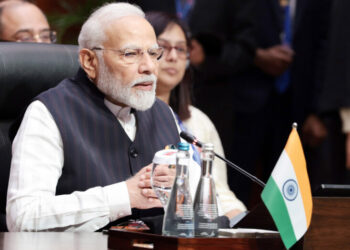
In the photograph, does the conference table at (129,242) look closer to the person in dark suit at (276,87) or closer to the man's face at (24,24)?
the man's face at (24,24)

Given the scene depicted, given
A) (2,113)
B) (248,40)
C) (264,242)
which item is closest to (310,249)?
(264,242)

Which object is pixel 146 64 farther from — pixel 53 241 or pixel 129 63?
pixel 53 241

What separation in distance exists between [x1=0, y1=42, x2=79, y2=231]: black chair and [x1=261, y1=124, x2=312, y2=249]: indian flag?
1049 millimetres

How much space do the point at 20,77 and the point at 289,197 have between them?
3.82 ft

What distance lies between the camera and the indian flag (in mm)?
1641

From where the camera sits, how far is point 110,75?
8.07ft

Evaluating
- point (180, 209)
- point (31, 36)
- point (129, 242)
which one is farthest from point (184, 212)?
point (31, 36)

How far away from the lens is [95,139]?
7.83 feet

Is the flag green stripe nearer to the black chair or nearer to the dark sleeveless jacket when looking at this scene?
the dark sleeveless jacket

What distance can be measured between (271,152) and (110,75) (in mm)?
2011

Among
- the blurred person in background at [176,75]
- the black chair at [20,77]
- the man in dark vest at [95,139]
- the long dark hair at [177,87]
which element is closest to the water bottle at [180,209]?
the man in dark vest at [95,139]

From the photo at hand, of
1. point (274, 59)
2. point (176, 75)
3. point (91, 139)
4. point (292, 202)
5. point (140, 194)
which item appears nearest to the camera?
point (292, 202)

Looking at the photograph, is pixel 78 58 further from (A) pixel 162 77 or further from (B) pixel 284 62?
(B) pixel 284 62

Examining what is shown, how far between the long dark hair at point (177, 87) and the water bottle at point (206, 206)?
1.78 meters
